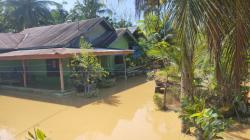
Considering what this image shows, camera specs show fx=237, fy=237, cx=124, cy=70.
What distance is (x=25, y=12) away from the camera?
114 ft

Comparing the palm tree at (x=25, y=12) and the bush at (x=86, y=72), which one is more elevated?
the palm tree at (x=25, y=12)

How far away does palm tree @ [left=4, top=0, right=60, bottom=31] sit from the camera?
34562 millimetres

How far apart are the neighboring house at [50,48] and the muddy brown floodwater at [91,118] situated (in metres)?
3.31

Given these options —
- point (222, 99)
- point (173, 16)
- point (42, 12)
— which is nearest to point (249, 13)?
point (173, 16)

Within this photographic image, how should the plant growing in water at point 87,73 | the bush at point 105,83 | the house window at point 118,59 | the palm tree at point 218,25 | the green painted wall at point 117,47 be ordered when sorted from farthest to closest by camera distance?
the house window at point 118,59
the green painted wall at point 117,47
the bush at point 105,83
the plant growing in water at point 87,73
the palm tree at point 218,25

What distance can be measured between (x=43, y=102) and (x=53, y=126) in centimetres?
386

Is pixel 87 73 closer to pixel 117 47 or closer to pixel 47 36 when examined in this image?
pixel 47 36

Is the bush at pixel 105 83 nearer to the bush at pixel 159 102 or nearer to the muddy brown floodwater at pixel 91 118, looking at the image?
the muddy brown floodwater at pixel 91 118

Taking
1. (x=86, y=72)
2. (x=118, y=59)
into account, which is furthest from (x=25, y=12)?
(x=86, y=72)

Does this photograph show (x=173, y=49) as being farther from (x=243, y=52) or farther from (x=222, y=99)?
(x=243, y=52)

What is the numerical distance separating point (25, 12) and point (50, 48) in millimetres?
21640

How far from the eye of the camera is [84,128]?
787cm

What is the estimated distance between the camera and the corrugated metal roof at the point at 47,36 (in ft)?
55.8

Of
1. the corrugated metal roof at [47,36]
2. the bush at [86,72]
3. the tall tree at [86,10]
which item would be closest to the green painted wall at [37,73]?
the corrugated metal roof at [47,36]
